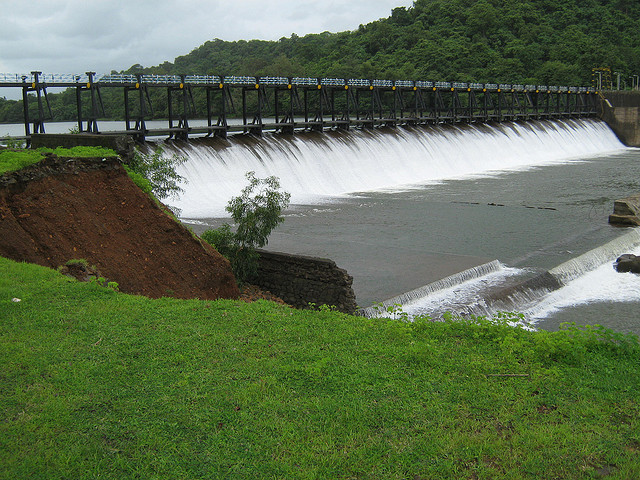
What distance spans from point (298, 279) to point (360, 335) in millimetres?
6664

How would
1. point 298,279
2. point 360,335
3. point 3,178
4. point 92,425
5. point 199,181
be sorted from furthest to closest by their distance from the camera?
1. point 199,181
2. point 298,279
3. point 3,178
4. point 360,335
5. point 92,425

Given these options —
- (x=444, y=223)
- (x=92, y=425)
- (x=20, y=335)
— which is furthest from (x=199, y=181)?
(x=92, y=425)

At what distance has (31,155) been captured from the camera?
13.1 metres

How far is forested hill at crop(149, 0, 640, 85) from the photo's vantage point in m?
87.1

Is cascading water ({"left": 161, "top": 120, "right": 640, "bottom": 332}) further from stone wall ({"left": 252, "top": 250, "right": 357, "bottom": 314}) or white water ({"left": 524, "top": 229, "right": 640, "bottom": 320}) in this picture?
stone wall ({"left": 252, "top": 250, "right": 357, "bottom": 314})

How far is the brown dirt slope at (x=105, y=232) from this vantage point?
12000 mm

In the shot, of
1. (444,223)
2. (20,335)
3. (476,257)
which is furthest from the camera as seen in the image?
(444,223)

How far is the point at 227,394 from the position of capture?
694cm

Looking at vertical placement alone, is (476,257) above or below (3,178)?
below

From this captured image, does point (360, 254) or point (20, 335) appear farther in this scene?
point (360, 254)

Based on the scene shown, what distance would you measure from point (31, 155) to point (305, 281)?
6369 millimetres

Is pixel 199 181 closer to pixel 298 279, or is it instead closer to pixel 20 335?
pixel 298 279

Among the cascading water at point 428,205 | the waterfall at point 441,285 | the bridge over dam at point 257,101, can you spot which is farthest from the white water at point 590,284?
the bridge over dam at point 257,101

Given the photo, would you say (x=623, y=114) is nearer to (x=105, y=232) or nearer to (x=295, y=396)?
(x=105, y=232)
